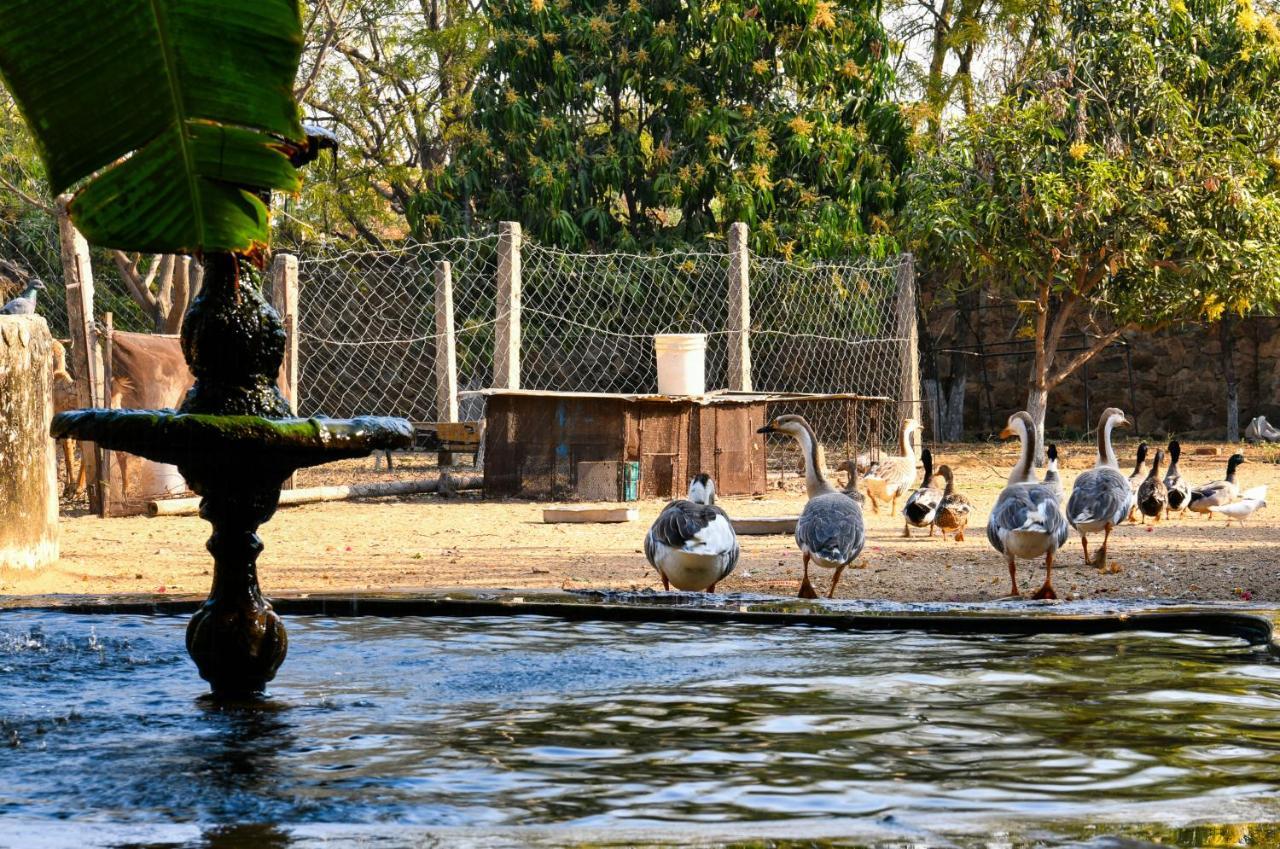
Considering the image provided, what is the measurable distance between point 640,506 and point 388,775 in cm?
1186

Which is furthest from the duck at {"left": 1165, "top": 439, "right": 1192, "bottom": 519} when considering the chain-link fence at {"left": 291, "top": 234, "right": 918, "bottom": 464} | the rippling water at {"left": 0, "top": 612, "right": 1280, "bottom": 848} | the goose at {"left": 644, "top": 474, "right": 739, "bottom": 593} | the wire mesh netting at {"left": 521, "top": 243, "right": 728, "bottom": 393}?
the rippling water at {"left": 0, "top": 612, "right": 1280, "bottom": 848}

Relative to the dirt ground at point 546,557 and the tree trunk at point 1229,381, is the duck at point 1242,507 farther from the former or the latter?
the tree trunk at point 1229,381

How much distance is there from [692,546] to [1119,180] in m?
14.8

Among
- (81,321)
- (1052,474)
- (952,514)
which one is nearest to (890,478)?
(952,514)

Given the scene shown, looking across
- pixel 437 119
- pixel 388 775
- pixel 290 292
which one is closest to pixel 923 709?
pixel 388 775

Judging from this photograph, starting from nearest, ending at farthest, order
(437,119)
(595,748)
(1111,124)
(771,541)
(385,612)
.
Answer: (595,748) < (385,612) < (771,541) < (1111,124) < (437,119)

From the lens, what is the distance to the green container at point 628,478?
1566cm

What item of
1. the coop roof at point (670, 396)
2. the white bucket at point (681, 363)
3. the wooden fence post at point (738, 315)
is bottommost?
the coop roof at point (670, 396)

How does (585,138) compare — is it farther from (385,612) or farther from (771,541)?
(385,612)

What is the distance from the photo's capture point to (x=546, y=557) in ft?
36.2

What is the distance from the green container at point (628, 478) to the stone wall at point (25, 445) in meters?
7.13

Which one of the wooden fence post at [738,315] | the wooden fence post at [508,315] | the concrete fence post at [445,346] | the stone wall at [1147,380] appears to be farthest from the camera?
the stone wall at [1147,380]

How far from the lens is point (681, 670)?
497 centimetres

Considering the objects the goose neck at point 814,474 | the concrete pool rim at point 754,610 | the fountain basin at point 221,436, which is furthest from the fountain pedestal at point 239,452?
the goose neck at point 814,474
